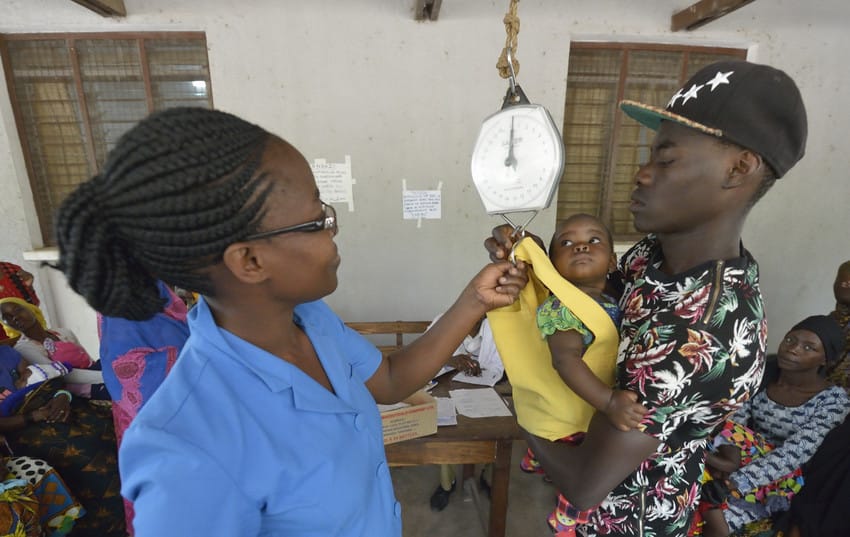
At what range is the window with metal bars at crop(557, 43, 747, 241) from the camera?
3.06m

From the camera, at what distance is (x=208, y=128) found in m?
0.62

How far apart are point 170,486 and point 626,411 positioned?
0.79m

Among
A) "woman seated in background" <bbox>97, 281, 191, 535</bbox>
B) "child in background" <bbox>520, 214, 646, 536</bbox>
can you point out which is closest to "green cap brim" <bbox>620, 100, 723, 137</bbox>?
"child in background" <bbox>520, 214, 646, 536</bbox>

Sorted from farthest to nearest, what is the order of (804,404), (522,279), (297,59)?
(297,59), (804,404), (522,279)

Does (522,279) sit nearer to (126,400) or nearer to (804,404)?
(126,400)

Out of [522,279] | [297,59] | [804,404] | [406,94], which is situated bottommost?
[804,404]

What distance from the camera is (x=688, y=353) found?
76cm

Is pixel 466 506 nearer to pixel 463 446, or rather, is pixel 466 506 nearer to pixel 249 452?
pixel 463 446

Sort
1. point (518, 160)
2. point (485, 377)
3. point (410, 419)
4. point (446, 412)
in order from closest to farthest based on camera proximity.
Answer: point (518, 160), point (410, 419), point (446, 412), point (485, 377)

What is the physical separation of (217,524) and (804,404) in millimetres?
2472

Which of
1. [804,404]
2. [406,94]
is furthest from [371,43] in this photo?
[804,404]

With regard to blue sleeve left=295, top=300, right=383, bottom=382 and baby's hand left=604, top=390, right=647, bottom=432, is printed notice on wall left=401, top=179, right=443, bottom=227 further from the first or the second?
baby's hand left=604, top=390, right=647, bottom=432

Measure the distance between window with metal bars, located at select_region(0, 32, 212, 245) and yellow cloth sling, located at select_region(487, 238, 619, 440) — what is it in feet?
9.30

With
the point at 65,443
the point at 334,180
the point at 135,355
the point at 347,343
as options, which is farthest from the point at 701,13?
the point at 65,443
